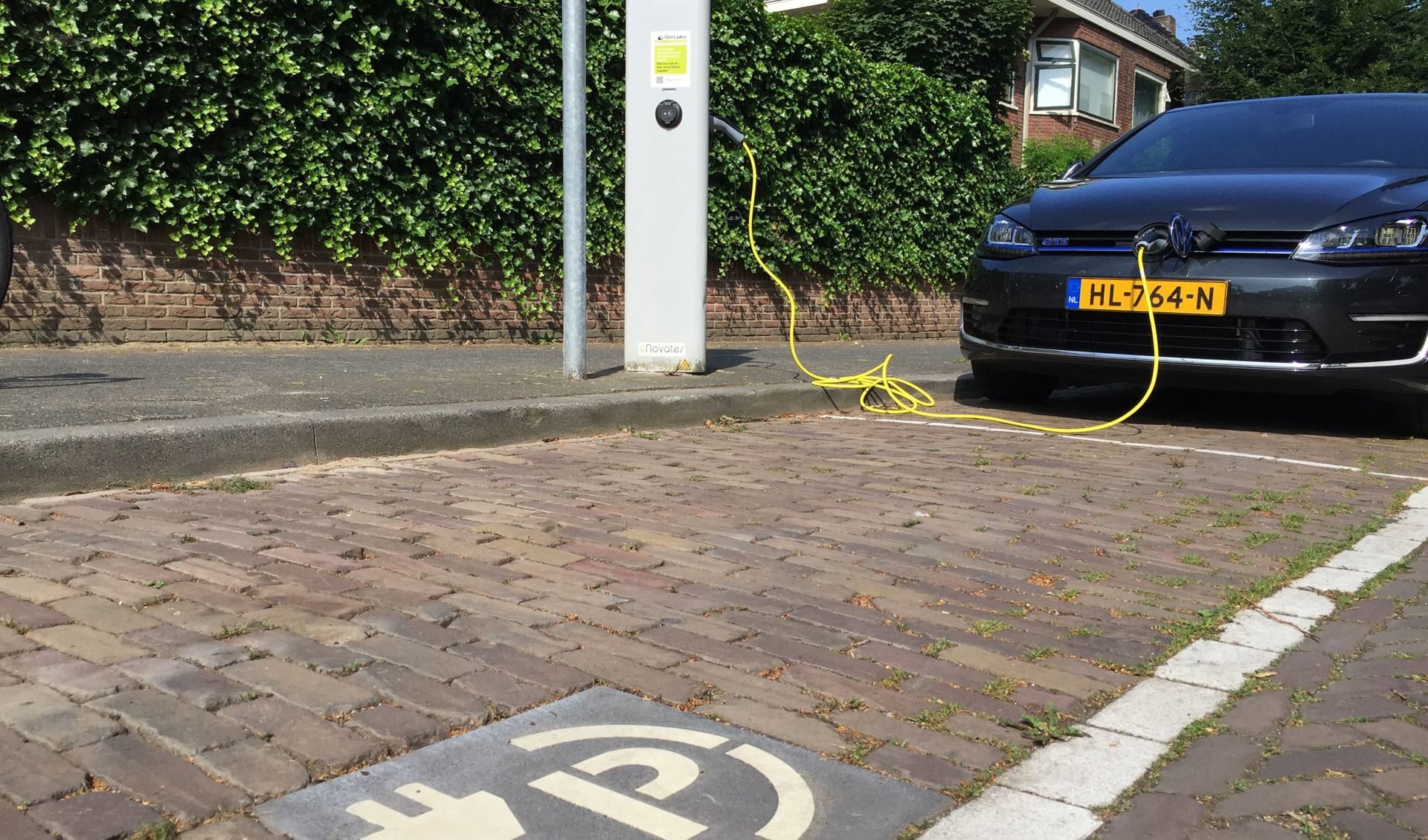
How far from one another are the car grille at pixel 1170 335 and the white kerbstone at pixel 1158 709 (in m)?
3.92

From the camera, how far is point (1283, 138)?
720 cm

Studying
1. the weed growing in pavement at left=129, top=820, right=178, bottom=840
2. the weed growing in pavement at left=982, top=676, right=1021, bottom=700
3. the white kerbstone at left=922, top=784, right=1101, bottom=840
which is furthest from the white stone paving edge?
the weed growing in pavement at left=129, top=820, right=178, bottom=840

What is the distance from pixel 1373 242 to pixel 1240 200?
2.12 feet

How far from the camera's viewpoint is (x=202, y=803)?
1.95 meters

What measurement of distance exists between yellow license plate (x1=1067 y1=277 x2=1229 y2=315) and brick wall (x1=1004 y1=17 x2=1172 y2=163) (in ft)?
61.6

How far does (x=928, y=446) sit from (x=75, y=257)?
5427 mm

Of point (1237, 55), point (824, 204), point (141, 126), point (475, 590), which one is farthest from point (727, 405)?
point (1237, 55)

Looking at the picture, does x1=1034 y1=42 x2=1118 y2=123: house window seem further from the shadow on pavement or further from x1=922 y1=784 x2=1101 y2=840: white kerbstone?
x1=922 y1=784 x2=1101 y2=840: white kerbstone

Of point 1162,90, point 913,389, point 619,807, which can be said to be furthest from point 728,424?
point 1162,90

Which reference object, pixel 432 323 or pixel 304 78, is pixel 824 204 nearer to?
pixel 432 323

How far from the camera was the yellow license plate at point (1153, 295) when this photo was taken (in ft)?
20.2

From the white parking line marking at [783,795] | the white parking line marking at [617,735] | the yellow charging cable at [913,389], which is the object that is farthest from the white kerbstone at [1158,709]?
the yellow charging cable at [913,389]

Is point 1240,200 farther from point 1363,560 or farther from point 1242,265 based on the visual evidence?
point 1363,560

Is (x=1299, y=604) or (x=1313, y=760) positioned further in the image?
(x=1299, y=604)
